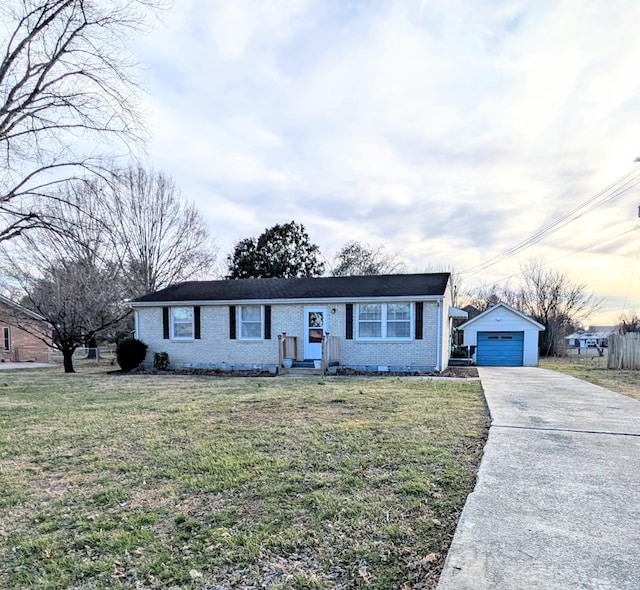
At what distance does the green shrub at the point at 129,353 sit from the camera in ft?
53.3

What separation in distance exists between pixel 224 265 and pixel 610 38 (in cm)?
2664

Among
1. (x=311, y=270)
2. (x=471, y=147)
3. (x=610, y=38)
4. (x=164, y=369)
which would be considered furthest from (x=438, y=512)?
(x=311, y=270)

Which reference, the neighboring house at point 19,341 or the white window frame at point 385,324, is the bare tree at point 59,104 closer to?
the white window frame at point 385,324

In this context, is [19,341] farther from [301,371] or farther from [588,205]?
[588,205]

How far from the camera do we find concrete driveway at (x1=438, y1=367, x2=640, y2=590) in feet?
7.79

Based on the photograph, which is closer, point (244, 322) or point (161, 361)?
point (244, 322)

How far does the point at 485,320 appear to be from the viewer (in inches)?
768

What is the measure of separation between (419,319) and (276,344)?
5.33 metres

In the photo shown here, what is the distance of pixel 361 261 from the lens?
34.0m

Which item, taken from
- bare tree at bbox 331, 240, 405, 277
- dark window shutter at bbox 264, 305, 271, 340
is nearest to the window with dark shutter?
dark window shutter at bbox 264, 305, 271, 340

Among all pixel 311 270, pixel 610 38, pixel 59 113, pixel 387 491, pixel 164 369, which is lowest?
→ pixel 164 369

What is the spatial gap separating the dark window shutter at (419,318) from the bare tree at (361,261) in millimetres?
19106

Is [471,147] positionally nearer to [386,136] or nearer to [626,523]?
[386,136]

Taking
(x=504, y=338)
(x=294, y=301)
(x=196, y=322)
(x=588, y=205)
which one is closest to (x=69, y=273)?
(x=196, y=322)
